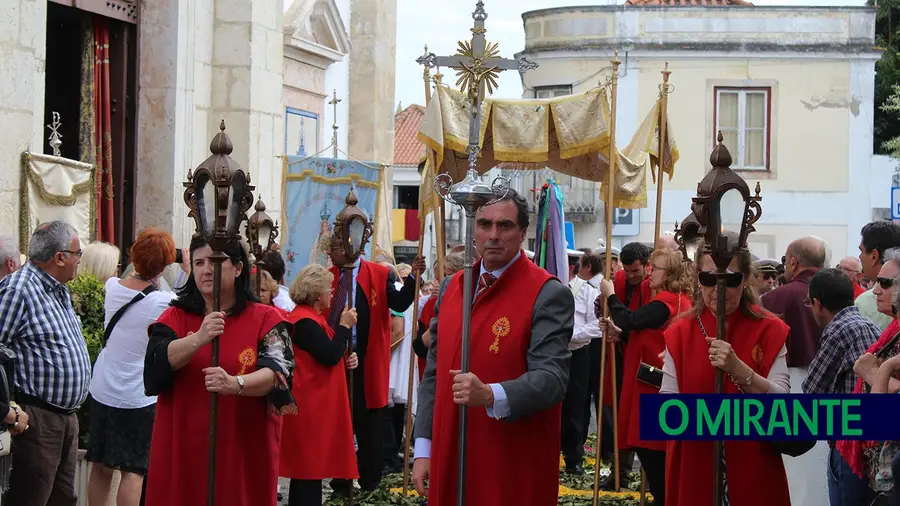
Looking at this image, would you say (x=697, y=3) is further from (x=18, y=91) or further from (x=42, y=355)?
(x=42, y=355)

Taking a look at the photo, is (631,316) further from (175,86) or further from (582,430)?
(175,86)

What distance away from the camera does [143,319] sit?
809 centimetres

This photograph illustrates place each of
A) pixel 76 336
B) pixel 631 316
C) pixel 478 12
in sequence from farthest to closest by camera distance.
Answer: pixel 631 316, pixel 76 336, pixel 478 12

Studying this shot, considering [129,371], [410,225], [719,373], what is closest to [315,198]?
[129,371]

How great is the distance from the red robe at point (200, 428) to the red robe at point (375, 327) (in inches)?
162

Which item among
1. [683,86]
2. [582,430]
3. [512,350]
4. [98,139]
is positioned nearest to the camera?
[512,350]

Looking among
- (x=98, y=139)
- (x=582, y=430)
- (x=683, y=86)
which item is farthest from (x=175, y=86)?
(x=683, y=86)

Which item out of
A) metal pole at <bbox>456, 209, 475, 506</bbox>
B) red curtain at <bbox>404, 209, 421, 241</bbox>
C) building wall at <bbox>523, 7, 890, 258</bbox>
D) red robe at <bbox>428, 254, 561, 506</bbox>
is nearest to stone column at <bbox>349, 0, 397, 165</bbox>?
building wall at <bbox>523, 7, 890, 258</bbox>

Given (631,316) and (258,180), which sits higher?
(258,180)

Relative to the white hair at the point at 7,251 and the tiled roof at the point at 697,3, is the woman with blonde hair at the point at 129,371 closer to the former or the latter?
the white hair at the point at 7,251

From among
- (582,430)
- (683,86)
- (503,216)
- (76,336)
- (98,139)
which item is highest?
(683,86)

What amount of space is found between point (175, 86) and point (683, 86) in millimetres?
19245

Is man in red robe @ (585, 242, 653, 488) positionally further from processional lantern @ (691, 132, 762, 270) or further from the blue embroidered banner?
processional lantern @ (691, 132, 762, 270)

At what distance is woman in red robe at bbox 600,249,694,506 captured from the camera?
9.42 metres
